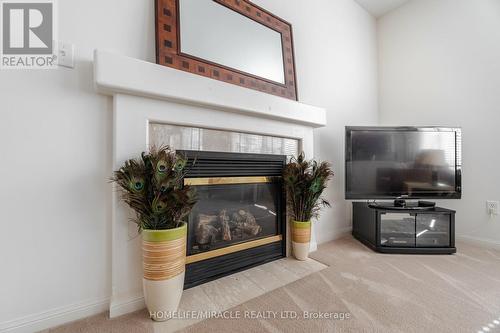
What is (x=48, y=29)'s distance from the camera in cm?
104

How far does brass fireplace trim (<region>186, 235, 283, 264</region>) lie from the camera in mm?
1347

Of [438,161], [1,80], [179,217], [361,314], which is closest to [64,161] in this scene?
[1,80]

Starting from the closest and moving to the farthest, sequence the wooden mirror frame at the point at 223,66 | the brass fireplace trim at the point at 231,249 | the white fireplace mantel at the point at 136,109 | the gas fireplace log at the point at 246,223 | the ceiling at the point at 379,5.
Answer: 1. the white fireplace mantel at the point at 136,109
2. the wooden mirror frame at the point at 223,66
3. the brass fireplace trim at the point at 231,249
4. the gas fireplace log at the point at 246,223
5. the ceiling at the point at 379,5

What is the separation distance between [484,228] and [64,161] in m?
3.45

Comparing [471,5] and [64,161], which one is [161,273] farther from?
[471,5]

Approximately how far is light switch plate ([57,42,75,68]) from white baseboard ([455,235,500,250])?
→ 11.6 feet

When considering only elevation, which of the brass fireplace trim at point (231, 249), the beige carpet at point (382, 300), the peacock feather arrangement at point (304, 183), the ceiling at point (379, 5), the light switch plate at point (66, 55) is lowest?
the beige carpet at point (382, 300)

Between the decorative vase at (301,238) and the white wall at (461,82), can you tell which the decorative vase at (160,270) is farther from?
the white wall at (461,82)

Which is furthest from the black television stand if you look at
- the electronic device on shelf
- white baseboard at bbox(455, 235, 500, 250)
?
white baseboard at bbox(455, 235, 500, 250)

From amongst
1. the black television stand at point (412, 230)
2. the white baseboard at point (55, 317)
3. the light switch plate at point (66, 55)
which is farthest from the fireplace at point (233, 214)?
the black television stand at point (412, 230)

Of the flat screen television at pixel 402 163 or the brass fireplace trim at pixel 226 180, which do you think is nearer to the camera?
the brass fireplace trim at pixel 226 180

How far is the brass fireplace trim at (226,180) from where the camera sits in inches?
52.6

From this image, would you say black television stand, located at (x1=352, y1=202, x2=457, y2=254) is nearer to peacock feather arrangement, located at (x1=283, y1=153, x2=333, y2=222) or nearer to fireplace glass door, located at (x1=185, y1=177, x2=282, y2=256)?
peacock feather arrangement, located at (x1=283, y1=153, x2=333, y2=222)

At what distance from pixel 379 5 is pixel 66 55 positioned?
3.33 metres
